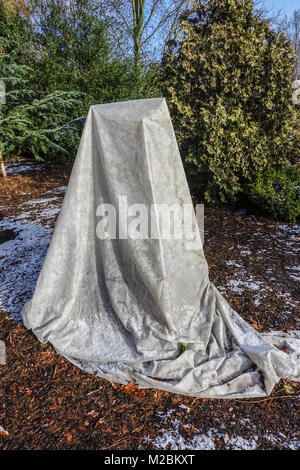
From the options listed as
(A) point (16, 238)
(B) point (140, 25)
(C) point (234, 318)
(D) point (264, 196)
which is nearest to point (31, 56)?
(B) point (140, 25)

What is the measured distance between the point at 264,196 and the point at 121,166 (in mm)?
3485

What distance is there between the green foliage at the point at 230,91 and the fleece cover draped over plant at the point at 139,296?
3020 millimetres

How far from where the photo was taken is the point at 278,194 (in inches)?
191

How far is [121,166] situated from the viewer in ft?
7.11

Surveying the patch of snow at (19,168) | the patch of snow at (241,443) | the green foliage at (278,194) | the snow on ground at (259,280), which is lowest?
the patch of snow at (241,443)

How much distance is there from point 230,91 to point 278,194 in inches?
77.0

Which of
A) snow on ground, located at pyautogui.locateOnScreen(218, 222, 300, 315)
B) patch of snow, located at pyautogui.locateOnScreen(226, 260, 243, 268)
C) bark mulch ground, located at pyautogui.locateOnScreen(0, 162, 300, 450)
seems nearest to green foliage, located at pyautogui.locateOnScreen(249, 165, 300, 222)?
snow on ground, located at pyautogui.locateOnScreen(218, 222, 300, 315)

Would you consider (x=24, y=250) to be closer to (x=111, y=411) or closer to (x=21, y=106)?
(x=111, y=411)

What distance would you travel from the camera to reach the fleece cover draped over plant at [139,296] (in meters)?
2.10

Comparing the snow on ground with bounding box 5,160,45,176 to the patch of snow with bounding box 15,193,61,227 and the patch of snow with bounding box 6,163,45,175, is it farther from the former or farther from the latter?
the patch of snow with bounding box 15,193,61,227

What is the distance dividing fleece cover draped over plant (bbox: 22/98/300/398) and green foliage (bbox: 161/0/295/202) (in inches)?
119

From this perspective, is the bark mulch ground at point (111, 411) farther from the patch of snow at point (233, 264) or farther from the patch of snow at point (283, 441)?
the patch of snow at point (233, 264)

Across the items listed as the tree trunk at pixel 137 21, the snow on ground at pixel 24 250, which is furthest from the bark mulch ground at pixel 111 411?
the tree trunk at pixel 137 21

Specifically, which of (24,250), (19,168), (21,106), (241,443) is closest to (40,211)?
(24,250)
